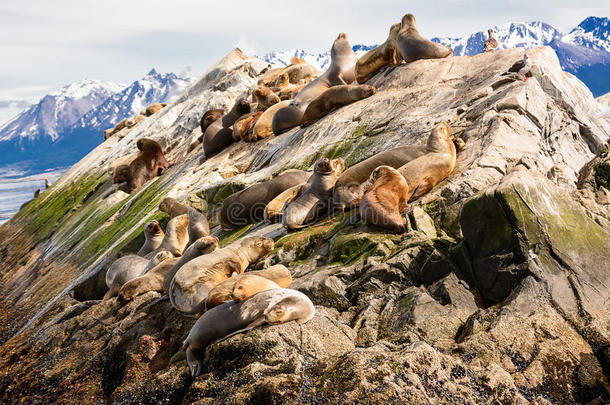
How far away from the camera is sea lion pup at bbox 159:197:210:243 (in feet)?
34.2

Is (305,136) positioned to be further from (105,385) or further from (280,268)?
(105,385)

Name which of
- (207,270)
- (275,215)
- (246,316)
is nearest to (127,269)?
(275,215)

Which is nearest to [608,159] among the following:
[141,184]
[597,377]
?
[597,377]

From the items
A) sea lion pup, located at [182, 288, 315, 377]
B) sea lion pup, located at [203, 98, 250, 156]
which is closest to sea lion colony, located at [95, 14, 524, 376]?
sea lion pup, located at [182, 288, 315, 377]

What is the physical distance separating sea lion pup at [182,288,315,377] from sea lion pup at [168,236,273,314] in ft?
3.26

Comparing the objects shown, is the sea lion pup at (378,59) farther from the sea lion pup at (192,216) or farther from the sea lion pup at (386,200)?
the sea lion pup at (386,200)

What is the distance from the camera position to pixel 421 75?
12.8 metres

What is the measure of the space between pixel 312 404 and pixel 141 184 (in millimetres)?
16120

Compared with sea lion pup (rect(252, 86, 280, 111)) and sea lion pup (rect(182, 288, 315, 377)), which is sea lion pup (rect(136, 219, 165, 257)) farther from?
sea lion pup (rect(252, 86, 280, 111))

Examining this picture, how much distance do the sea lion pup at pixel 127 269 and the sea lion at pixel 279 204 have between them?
6.50 feet

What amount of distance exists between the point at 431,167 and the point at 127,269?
5.65 meters

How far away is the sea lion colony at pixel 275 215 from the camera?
16.9 ft

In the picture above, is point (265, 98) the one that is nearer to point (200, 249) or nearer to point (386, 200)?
point (200, 249)

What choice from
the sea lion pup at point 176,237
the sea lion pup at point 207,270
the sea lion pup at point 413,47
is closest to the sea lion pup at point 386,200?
the sea lion pup at point 207,270
